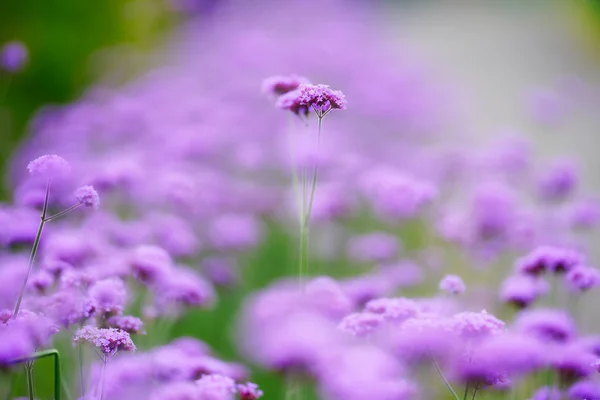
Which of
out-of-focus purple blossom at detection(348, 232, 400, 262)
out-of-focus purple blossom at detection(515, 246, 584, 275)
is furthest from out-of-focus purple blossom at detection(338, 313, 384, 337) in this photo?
out-of-focus purple blossom at detection(348, 232, 400, 262)

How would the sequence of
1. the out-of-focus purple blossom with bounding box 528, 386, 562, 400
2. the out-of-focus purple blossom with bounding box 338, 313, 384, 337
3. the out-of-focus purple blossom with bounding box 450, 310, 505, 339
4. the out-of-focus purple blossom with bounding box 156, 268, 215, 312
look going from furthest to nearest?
the out-of-focus purple blossom with bounding box 156, 268, 215, 312
the out-of-focus purple blossom with bounding box 528, 386, 562, 400
the out-of-focus purple blossom with bounding box 338, 313, 384, 337
the out-of-focus purple blossom with bounding box 450, 310, 505, 339

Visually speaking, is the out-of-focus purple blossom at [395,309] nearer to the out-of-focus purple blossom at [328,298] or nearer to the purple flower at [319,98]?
the out-of-focus purple blossom at [328,298]

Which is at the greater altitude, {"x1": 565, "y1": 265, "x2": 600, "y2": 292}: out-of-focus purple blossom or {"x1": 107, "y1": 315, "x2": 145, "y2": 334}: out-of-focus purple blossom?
{"x1": 565, "y1": 265, "x2": 600, "y2": 292}: out-of-focus purple blossom

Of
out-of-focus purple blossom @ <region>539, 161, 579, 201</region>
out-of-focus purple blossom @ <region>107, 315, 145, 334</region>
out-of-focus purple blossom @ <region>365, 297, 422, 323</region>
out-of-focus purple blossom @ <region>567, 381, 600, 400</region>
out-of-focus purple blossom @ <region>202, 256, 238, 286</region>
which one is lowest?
out-of-focus purple blossom @ <region>567, 381, 600, 400</region>

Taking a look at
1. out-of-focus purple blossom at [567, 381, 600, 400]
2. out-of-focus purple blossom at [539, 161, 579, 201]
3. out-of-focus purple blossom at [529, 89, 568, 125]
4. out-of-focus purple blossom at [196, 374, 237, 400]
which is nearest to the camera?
out-of-focus purple blossom at [196, 374, 237, 400]

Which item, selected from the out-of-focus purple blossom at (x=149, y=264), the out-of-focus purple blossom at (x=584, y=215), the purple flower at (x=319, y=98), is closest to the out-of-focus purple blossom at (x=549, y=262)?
the purple flower at (x=319, y=98)

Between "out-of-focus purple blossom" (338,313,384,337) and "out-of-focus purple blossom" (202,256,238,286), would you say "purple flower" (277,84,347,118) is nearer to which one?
"out-of-focus purple blossom" (338,313,384,337)

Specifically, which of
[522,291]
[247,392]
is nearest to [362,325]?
[247,392]
